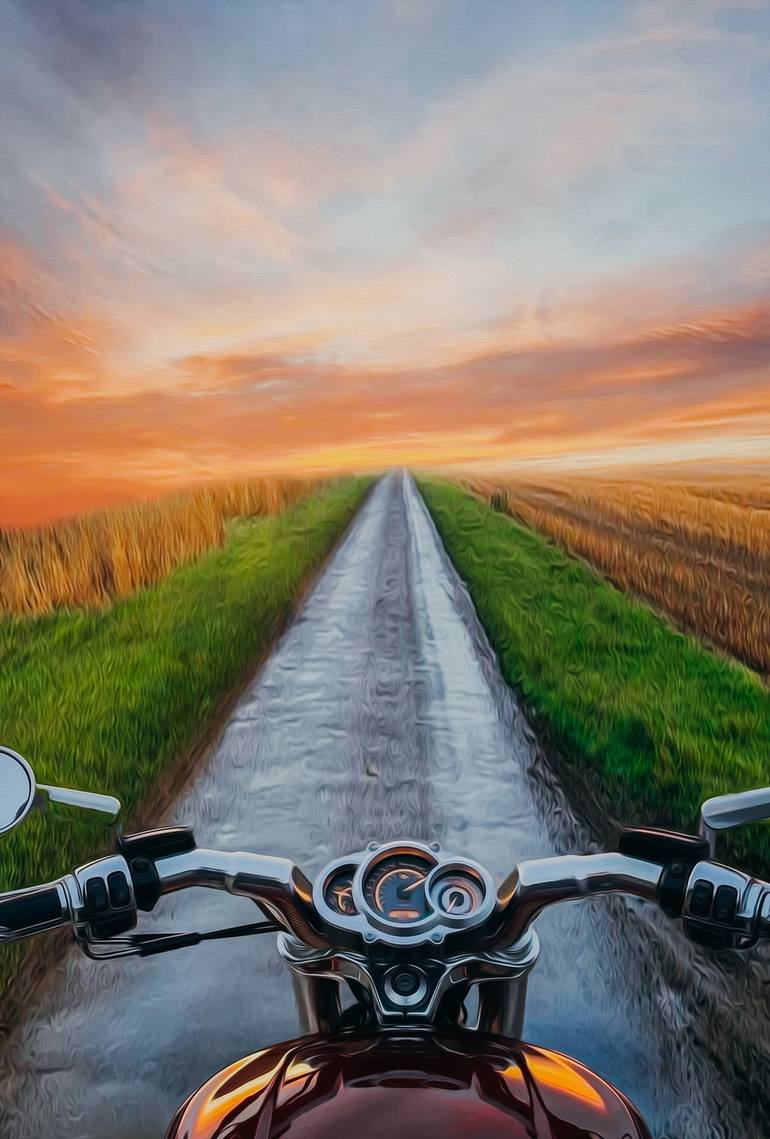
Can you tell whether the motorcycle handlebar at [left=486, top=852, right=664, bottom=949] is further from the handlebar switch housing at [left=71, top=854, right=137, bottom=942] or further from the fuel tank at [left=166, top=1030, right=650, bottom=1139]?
the handlebar switch housing at [left=71, top=854, right=137, bottom=942]

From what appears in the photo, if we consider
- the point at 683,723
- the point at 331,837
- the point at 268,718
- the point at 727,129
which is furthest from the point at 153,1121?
the point at 727,129

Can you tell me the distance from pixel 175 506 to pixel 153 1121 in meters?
1.10

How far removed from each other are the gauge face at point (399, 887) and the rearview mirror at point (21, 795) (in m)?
0.26

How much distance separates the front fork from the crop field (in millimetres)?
1093

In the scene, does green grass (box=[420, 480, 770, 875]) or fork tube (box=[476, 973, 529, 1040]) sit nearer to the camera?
fork tube (box=[476, 973, 529, 1040])

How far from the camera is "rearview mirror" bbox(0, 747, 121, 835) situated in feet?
2.51

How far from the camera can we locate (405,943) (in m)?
0.75

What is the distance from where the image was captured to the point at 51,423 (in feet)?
5.43

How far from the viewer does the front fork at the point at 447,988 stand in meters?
0.79

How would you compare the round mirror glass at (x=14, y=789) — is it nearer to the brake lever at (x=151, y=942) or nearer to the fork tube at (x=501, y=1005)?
the brake lever at (x=151, y=942)

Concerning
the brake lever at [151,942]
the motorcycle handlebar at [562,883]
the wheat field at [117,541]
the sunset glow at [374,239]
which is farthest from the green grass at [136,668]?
the motorcycle handlebar at [562,883]

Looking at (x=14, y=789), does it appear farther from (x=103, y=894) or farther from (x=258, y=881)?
(x=258, y=881)

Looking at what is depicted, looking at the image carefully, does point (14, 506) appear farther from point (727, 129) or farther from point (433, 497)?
point (727, 129)

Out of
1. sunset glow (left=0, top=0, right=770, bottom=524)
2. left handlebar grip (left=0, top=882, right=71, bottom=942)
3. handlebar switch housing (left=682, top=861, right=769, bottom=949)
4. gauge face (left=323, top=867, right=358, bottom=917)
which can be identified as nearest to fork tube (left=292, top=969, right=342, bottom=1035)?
gauge face (left=323, top=867, right=358, bottom=917)
